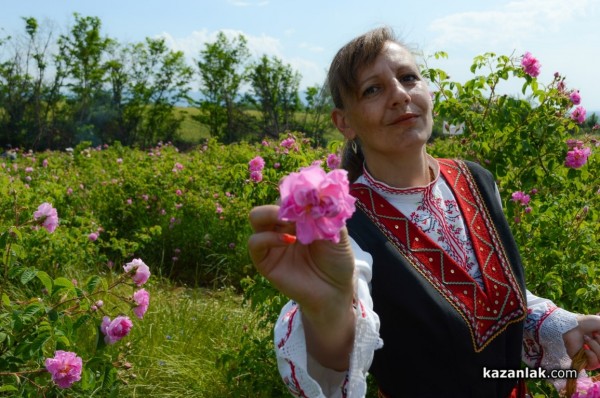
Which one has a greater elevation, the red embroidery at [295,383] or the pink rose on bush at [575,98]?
the pink rose on bush at [575,98]

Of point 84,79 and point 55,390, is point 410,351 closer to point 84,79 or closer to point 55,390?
point 55,390

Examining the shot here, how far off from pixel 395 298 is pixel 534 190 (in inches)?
64.1

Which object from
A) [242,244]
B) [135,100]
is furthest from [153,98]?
[242,244]

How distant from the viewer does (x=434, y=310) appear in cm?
133

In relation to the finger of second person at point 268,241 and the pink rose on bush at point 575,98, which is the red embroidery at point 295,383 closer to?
the finger of second person at point 268,241

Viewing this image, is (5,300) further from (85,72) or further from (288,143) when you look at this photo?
(85,72)

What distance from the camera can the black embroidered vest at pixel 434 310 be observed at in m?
1.33

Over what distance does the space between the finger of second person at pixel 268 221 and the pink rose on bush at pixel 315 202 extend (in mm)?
69

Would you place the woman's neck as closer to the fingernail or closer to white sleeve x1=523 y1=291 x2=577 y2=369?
white sleeve x1=523 y1=291 x2=577 y2=369

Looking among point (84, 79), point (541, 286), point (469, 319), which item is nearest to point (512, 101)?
point (541, 286)

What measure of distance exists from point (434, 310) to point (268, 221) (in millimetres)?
567

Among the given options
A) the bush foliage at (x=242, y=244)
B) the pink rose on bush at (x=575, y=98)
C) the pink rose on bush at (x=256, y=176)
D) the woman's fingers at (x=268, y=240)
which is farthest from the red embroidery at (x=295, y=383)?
the pink rose on bush at (x=575, y=98)

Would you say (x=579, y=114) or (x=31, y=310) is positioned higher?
(x=579, y=114)

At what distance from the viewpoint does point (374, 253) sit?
1.35m
